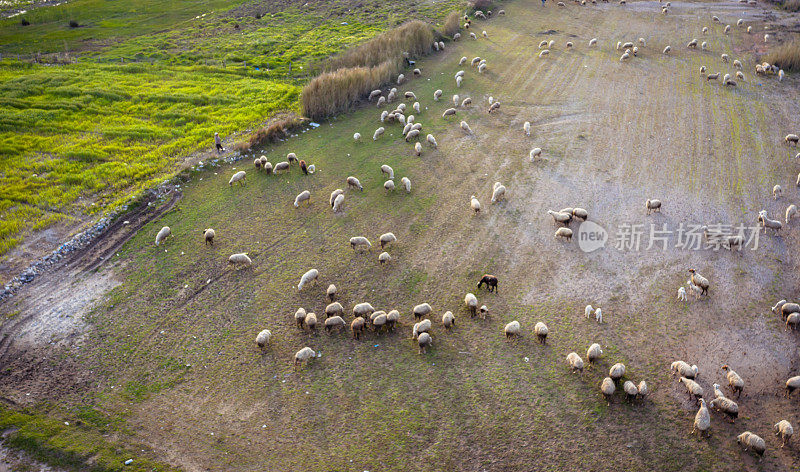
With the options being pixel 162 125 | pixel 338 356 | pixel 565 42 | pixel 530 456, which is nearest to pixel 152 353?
pixel 338 356

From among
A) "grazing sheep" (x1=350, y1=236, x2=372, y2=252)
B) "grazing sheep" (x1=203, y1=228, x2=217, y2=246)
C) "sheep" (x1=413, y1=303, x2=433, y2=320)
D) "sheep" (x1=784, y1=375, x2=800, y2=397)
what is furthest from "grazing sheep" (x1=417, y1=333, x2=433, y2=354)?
"grazing sheep" (x1=203, y1=228, x2=217, y2=246)

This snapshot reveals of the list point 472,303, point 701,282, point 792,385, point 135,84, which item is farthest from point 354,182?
point 135,84

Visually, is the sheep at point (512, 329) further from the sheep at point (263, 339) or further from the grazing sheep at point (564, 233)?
the sheep at point (263, 339)

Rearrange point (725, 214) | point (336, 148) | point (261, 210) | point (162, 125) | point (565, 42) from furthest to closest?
point (565, 42) < point (162, 125) < point (336, 148) < point (261, 210) < point (725, 214)

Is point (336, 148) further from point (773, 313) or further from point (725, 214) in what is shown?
point (773, 313)

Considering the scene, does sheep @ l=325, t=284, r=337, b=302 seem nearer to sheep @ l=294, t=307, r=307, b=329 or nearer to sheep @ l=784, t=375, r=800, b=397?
sheep @ l=294, t=307, r=307, b=329

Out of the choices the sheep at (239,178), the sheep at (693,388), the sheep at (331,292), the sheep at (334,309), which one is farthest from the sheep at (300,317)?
the sheep at (693,388)
